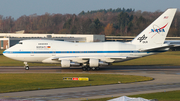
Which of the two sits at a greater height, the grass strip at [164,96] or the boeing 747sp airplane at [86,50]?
the boeing 747sp airplane at [86,50]

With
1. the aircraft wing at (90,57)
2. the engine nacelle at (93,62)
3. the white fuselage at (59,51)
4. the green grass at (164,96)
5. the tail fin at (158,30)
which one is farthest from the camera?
the tail fin at (158,30)


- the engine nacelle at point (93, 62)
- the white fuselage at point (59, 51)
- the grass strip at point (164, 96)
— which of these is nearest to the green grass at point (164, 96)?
the grass strip at point (164, 96)

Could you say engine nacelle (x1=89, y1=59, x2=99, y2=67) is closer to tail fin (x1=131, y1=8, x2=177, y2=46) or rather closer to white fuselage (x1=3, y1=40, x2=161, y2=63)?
white fuselage (x1=3, y1=40, x2=161, y2=63)

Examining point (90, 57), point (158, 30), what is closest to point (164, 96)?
point (90, 57)

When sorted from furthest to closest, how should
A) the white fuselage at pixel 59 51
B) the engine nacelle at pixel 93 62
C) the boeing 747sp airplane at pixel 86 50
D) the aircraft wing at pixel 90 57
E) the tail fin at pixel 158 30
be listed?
the tail fin at pixel 158 30
the white fuselage at pixel 59 51
the boeing 747sp airplane at pixel 86 50
the aircraft wing at pixel 90 57
the engine nacelle at pixel 93 62

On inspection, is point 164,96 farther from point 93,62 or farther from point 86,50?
point 86,50

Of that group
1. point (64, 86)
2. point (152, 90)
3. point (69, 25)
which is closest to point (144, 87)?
point (152, 90)

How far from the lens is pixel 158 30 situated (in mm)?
46812

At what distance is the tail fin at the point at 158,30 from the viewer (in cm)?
4638

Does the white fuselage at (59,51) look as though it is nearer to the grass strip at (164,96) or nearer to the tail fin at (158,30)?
the tail fin at (158,30)

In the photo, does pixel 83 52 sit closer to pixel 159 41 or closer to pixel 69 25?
pixel 159 41

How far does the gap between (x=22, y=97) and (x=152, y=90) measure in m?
12.9

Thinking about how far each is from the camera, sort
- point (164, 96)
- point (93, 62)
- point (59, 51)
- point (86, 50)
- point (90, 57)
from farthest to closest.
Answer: point (86, 50)
point (59, 51)
point (90, 57)
point (93, 62)
point (164, 96)

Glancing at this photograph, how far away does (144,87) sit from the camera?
28.3m
